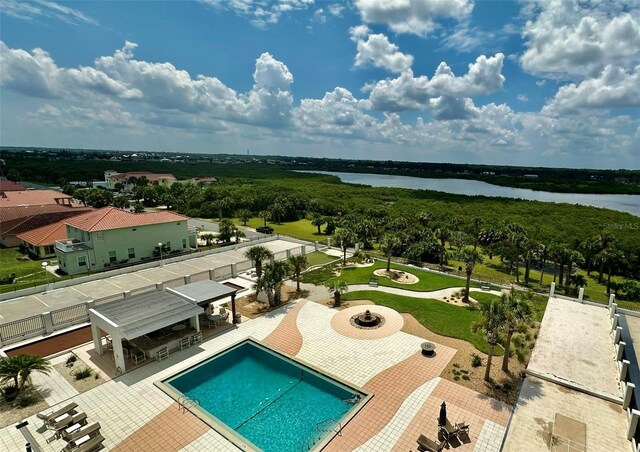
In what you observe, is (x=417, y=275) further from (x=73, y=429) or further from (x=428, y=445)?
(x=73, y=429)

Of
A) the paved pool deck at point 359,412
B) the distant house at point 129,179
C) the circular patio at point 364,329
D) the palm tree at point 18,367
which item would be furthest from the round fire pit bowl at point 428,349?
the distant house at point 129,179

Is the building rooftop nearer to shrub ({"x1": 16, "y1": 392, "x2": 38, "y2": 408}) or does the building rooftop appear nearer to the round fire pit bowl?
shrub ({"x1": 16, "y1": 392, "x2": 38, "y2": 408})

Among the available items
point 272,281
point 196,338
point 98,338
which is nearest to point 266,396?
point 196,338

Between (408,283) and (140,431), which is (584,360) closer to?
(408,283)

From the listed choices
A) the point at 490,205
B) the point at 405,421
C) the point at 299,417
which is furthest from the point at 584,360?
the point at 490,205

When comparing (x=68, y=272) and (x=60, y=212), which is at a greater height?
(x=60, y=212)

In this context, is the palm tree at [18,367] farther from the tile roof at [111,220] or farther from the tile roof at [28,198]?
the tile roof at [28,198]
